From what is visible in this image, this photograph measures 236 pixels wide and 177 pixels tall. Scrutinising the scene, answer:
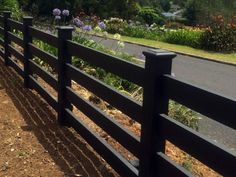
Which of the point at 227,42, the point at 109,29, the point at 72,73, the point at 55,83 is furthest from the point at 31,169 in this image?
the point at 109,29

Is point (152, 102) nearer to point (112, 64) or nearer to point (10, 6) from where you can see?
point (112, 64)

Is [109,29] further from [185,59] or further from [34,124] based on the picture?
[34,124]

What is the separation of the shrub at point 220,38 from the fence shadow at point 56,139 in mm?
14745

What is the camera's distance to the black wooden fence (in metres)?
3.21

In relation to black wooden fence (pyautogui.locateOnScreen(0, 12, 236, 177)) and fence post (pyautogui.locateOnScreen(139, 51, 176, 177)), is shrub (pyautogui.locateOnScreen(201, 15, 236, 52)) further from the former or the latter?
fence post (pyautogui.locateOnScreen(139, 51, 176, 177))

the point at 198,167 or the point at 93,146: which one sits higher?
the point at 93,146

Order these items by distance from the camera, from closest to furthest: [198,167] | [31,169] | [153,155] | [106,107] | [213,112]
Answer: [213,112]
[153,155]
[31,169]
[198,167]
[106,107]

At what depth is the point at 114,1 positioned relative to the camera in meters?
38.8

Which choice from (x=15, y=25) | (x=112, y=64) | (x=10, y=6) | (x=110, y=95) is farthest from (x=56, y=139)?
(x=10, y=6)

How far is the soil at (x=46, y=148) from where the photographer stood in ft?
16.3

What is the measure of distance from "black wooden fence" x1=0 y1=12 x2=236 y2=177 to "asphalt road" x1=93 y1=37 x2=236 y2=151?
2.67 m

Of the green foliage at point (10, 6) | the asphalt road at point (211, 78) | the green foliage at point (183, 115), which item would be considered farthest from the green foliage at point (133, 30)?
the green foliage at point (183, 115)

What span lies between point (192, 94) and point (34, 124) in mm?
3510

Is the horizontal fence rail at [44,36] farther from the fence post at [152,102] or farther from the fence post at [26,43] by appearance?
the fence post at [152,102]
